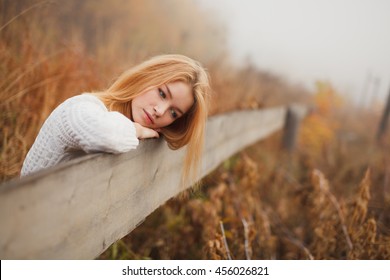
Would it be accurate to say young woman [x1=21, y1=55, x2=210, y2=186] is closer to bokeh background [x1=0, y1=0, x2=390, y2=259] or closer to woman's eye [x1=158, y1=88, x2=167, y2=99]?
woman's eye [x1=158, y1=88, x2=167, y2=99]

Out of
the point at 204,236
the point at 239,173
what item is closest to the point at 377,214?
the point at 239,173

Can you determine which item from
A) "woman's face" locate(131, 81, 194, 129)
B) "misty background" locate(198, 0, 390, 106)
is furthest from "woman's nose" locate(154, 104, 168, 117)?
"misty background" locate(198, 0, 390, 106)

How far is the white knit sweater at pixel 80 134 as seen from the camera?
147 cm

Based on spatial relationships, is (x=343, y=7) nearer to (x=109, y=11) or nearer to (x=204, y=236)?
(x=204, y=236)

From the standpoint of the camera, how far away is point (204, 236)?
2688mm

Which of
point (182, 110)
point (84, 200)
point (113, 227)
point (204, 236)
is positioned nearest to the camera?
point (84, 200)

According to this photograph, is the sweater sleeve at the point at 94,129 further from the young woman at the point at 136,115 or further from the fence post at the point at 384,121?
the fence post at the point at 384,121

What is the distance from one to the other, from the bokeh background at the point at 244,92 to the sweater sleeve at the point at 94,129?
62 cm

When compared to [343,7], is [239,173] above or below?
below

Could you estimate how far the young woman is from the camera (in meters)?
1.55

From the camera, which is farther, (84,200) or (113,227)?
(113,227)

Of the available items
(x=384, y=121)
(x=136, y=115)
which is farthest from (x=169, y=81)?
(x=384, y=121)
